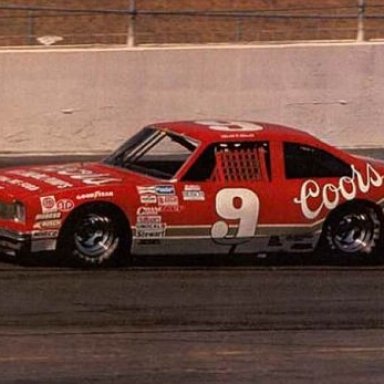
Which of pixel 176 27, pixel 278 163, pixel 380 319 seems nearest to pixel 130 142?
pixel 278 163

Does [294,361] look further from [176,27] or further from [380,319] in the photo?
[176,27]

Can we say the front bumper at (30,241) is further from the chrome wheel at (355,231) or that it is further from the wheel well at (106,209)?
the chrome wheel at (355,231)

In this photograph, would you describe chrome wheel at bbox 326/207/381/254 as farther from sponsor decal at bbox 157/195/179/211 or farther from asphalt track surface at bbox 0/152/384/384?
sponsor decal at bbox 157/195/179/211

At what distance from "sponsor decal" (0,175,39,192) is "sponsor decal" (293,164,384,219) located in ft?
7.76

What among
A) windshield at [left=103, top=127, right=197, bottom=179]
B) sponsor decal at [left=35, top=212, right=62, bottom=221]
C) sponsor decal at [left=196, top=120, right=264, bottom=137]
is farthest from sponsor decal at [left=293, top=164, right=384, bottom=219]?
sponsor decal at [left=35, top=212, right=62, bottom=221]

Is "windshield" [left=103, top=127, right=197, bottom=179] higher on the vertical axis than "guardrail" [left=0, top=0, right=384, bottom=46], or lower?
lower

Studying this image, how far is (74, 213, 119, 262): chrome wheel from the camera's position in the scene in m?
12.8

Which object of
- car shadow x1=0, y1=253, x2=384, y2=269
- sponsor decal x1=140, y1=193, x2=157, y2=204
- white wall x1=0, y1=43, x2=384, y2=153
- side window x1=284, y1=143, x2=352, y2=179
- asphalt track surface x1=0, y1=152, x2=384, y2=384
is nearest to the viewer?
asphalt track surface x1=0, y1=152, x2=384, y2=384

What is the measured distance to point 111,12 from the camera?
2217cm

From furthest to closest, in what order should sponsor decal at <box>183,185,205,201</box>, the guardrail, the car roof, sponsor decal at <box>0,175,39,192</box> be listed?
the guardrail < the car roof < sponsor decal at <box>183,185,205,201</box> < sponsor decal at <box>0,175,39,192</box>

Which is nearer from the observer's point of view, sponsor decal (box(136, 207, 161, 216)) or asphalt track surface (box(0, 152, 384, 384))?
asphalt track surface (box(0, 152, 384, 384))

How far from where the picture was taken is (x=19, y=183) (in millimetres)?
12961

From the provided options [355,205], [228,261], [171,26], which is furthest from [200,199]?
[171,26]

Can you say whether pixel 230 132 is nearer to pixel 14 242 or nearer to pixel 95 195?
pixel 95 195
